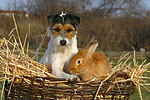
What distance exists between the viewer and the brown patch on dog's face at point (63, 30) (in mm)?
3363

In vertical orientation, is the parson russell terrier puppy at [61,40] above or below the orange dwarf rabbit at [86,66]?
above

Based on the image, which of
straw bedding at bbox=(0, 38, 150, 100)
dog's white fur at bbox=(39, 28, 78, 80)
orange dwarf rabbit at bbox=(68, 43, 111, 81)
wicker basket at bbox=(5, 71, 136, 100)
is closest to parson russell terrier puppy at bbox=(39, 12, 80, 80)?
dog's white fur at bbox=(39, 28, 78, 80)

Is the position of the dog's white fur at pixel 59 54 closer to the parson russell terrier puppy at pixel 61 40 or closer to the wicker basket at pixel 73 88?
the parson russell terrier puppy at pixel 61 40

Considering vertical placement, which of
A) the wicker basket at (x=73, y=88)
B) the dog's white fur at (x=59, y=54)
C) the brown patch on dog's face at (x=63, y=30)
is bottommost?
the wicker basket at (x=73, y=88)

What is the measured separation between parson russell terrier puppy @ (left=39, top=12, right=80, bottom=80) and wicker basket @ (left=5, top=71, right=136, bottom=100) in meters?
0.68

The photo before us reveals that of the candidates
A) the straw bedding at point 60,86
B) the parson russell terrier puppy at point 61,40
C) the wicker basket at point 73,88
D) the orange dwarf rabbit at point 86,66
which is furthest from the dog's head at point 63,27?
the wicker basket at point 73,88

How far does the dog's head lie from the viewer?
10.7 ft

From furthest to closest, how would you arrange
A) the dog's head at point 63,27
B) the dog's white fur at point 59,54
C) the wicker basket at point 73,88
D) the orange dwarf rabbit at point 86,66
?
1. the dog's white fur at point 59,54
2. the dog's head at point 63,27
3. the orange dwarf rabbit at point 86,66
4. the wicker basket at point 73,88

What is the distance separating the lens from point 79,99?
8.59 feet

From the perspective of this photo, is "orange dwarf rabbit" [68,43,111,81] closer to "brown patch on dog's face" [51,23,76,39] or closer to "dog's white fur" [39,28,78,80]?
"dog's white fur" [39,28,78,80]

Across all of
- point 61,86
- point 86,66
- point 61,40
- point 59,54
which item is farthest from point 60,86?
point 59,54

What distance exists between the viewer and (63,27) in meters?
3.37

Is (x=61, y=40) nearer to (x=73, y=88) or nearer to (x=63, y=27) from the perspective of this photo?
(x=63, y=27)

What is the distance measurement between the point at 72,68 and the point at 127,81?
902mm
